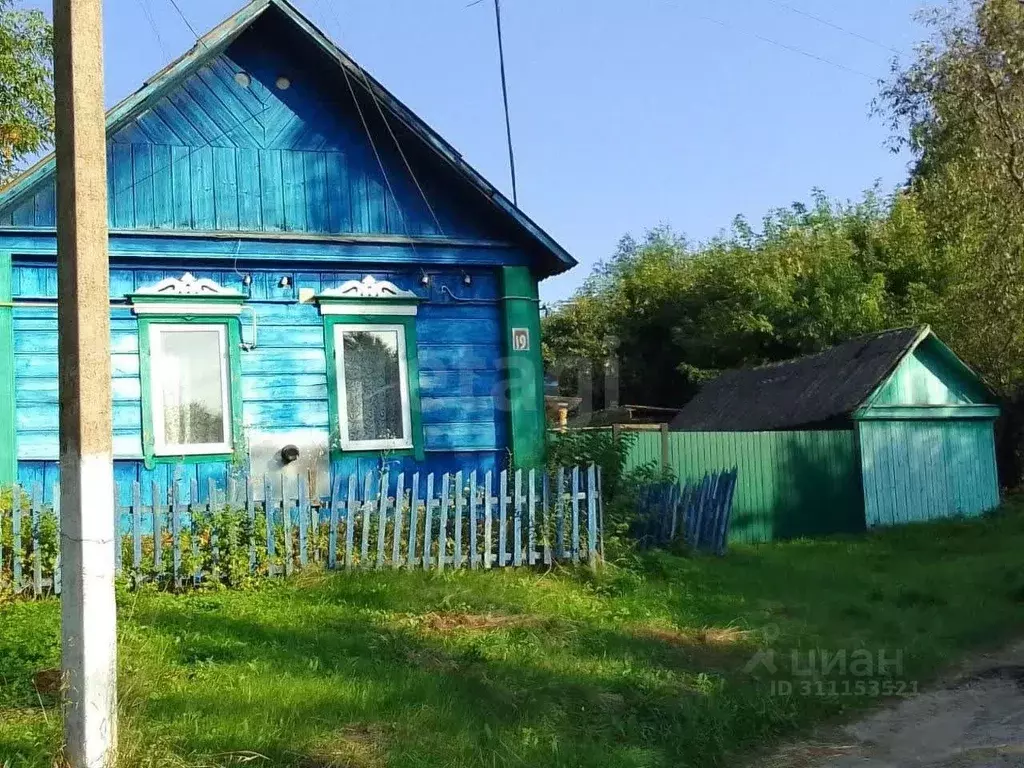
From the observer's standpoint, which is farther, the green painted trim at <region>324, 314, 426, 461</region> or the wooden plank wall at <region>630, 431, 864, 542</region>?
the wooden plank wall at <region>630, 431, 864, 542</region>

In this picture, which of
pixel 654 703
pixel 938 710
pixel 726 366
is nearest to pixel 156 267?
pixel 654 703

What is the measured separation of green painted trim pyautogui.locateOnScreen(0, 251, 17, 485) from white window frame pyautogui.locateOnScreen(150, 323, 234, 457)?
4.11 feet

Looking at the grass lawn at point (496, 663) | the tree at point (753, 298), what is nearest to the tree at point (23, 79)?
the grass lawn at point (496, 663)

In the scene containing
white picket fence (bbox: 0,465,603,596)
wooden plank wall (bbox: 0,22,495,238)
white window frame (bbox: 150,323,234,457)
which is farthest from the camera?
wooden plank wall (bbox: 0,22,495,238)

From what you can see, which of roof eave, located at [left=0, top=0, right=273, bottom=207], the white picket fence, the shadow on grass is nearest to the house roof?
roof eave, located at [left=0, top=0, right=273, bottom=207]

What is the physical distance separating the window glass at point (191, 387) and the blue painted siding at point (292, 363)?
0.22 meters

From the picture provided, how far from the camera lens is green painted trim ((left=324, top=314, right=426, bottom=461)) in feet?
35.9

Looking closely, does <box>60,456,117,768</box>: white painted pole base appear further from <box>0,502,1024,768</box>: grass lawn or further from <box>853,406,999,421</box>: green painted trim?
<box>853,406,999,421</box>: green painted trim

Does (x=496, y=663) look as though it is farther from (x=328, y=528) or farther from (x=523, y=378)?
(x=523, y=378)

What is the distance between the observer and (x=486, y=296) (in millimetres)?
11594

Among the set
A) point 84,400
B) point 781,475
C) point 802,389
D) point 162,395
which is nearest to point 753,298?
point 802,389

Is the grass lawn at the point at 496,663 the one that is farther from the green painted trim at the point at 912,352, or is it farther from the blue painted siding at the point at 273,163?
the green painted trim at the point at 912,352

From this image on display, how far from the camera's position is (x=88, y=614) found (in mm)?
4746

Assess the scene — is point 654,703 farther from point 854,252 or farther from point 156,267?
point 854,252
